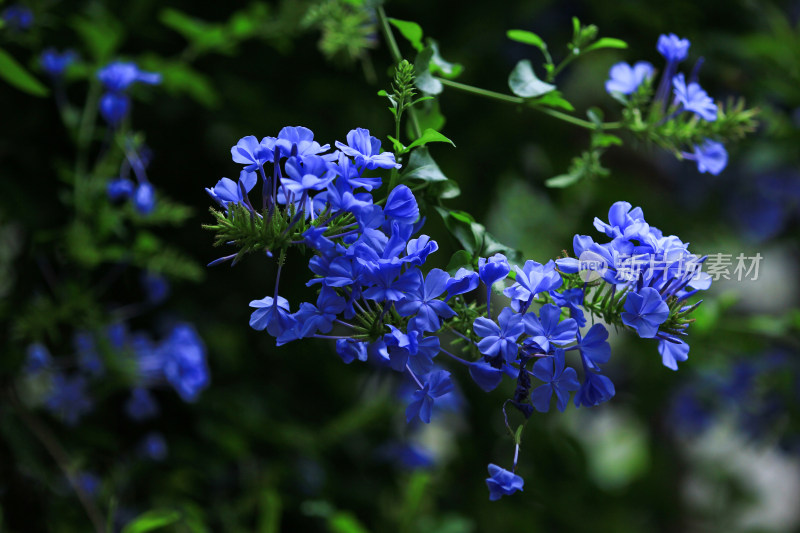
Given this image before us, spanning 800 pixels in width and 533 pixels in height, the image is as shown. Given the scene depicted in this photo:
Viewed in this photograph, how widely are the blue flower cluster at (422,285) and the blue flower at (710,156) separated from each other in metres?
0.25

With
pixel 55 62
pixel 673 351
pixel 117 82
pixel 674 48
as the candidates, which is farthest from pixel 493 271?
pixel 55 62

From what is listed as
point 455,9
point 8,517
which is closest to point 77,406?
point 8,517

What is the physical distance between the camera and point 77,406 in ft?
3.77

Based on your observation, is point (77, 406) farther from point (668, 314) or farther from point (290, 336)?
point (668, 314)

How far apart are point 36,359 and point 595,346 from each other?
36.3 inches

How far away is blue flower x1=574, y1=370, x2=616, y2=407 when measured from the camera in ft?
1.51

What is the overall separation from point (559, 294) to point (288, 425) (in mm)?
1104

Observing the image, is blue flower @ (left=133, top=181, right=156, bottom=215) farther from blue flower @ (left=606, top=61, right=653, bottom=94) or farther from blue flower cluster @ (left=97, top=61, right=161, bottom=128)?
blue flower @ (left=606, top=61, right=653, bottom=94)

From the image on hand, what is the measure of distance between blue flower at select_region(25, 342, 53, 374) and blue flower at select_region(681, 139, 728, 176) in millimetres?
957

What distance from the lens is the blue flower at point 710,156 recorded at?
0.68 m

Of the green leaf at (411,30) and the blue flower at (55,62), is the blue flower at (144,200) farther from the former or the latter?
the green leaf at (411,30)

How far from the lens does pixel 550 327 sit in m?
0.45

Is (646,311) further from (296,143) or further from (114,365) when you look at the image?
(114,365)

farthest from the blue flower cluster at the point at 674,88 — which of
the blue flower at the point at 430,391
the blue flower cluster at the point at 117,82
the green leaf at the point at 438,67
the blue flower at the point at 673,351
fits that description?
the blue flower cluster at the point at 117,82
